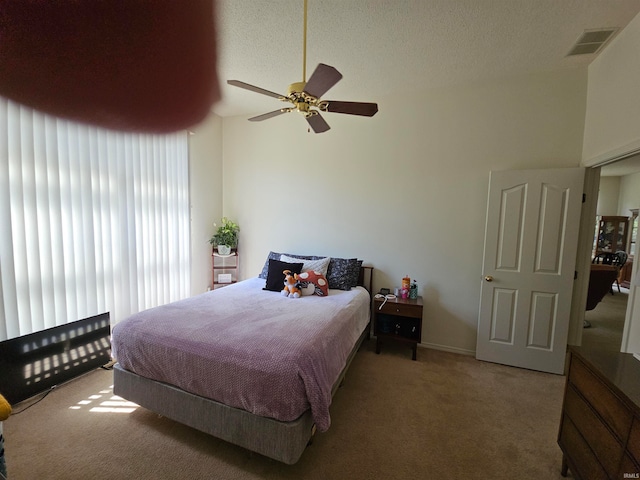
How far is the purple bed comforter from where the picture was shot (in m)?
1.41

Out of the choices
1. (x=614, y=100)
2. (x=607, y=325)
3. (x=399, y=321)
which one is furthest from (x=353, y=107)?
(x=607, y=325)

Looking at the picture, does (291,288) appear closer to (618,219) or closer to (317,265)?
(317,265)

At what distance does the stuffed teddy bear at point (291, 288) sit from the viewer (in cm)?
260

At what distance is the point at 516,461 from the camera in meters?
1.61

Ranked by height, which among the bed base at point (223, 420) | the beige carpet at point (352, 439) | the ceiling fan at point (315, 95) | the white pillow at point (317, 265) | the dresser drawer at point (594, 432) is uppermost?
the ceiling fan at point (315, 95)

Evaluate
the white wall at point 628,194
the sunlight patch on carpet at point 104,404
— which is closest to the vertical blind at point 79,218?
the sunlight patch on carpet at point 104,404

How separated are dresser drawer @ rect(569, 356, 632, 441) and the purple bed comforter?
50.6 inches

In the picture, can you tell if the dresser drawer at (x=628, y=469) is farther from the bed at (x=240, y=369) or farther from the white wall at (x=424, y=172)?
the white wall at (x=424, y=172)

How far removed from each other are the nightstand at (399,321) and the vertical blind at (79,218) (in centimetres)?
253

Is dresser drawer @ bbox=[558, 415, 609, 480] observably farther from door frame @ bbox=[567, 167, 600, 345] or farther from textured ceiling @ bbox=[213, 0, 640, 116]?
textured ceiling @ bbox=[213, 0, 640, 116]

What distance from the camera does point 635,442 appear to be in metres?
1.00

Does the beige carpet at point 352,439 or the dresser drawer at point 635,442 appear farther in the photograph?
the beige carpet at point 352,439

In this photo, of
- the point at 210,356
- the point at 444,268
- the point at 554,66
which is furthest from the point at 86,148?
the point at 554,66

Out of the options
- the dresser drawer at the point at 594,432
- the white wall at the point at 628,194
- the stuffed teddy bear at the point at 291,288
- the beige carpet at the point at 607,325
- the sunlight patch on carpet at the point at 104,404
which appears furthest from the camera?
the white wall at the point at 628,194
